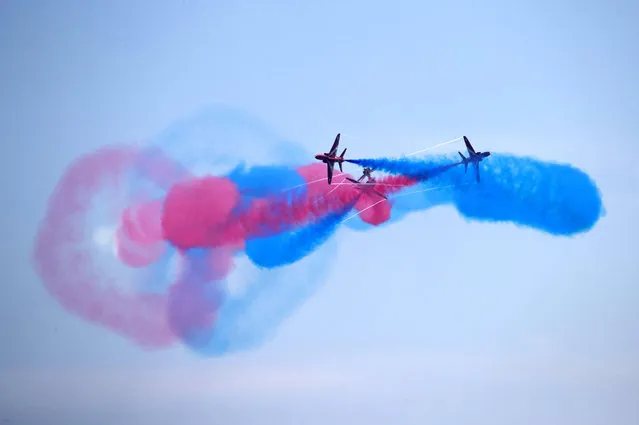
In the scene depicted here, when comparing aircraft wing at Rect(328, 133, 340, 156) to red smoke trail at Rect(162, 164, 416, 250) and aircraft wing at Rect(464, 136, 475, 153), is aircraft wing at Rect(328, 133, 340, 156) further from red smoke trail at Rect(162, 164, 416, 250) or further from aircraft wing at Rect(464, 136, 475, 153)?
aircraft wing at Rect(464, 136, 475, 153)

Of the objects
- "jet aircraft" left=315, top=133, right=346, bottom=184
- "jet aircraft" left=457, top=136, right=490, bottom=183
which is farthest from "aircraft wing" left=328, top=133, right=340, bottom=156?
"jet aircraft" left=457, top=136, right=490, bottom=183

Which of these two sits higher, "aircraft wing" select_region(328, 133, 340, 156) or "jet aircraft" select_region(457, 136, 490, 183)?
"aircraft wing" select_region(328, 133, 340, 156)

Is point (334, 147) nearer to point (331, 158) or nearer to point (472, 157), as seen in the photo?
point (331, 158)

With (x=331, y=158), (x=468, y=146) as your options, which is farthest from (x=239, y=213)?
(x=468, y=146)

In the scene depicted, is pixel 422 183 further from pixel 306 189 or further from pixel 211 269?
pixel 211 269

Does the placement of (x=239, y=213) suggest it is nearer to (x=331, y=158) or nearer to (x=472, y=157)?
(x=331, y=158)

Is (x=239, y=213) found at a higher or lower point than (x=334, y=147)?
lower

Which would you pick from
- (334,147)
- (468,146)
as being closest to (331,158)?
(334,147)

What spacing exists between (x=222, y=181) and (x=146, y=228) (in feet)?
15.0

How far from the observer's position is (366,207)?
43.5 m

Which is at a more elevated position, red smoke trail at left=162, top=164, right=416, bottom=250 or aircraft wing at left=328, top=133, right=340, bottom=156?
aircraft wing at left=328, top=133, right=340, bottom=156

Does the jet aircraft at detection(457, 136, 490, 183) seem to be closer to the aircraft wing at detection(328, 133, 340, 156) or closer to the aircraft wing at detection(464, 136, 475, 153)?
the aircraft wing at detection(464, 136, 475, 153)

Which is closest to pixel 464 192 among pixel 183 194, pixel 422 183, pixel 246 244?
pixel 422 183

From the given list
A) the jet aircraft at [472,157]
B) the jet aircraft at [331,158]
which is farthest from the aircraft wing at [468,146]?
the jet aircraft at [331,158]
